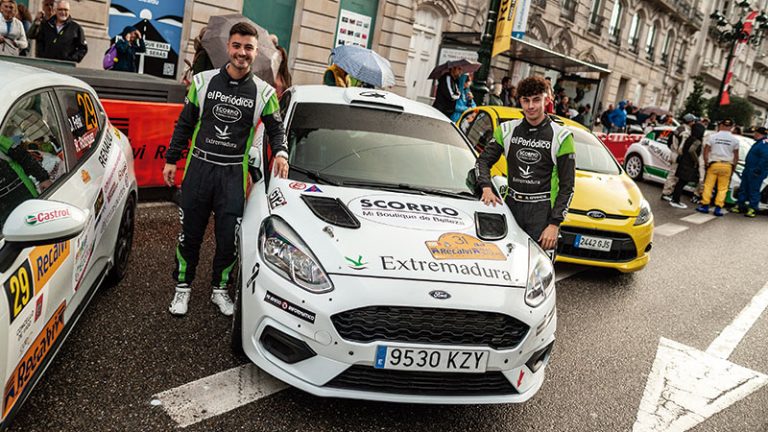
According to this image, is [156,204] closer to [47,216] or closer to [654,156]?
[47,216]

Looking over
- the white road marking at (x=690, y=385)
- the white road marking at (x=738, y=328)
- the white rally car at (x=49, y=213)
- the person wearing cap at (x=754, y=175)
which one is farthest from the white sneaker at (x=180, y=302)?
the person wearing cap at (x=754, y=175)

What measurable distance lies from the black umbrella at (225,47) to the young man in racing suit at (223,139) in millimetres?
3554

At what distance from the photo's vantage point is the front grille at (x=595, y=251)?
5.89 m

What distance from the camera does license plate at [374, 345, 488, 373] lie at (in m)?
2.75

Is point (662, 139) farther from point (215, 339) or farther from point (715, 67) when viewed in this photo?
point (715, 67)

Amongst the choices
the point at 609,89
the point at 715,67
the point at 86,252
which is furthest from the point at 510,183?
the point at 715,67

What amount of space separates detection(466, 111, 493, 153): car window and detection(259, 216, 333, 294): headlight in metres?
4.53

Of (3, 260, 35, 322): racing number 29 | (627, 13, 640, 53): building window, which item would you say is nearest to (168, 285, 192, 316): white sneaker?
(3, 260, 35, 322): racing number 29

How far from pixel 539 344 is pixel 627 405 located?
953 mm

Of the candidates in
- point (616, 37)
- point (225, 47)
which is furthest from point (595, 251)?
point (616, 37)

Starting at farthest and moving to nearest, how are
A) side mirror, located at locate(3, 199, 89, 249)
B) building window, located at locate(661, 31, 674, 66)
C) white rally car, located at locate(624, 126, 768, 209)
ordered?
1. building window, located at locate(661, 31, 674, 66)
2. white rally car, located at locate(624, 126, 768, 209)
3. side mirror, located at locate(3, 199, 89, 249)

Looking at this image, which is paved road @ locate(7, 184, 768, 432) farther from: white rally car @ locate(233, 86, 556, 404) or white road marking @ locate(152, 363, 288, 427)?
white rally car @ locate(233, 86, 556, 404)

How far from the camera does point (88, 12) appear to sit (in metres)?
11.4

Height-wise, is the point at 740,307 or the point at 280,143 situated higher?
the point at 280,143
